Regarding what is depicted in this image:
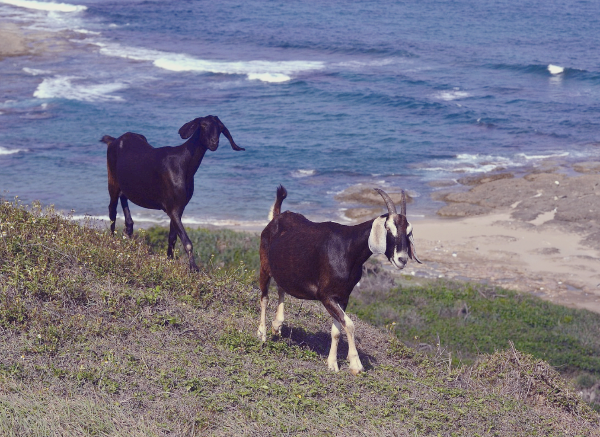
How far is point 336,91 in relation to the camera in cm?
4725

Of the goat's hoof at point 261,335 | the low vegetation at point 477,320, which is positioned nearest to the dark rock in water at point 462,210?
the low vegetation at point 477,320

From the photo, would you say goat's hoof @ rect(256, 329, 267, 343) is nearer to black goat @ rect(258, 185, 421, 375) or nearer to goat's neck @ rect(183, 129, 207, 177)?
black goat @ rect(258, 185, 421, 375)

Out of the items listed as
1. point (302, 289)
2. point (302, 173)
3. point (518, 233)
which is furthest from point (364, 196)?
→ point (302, 289)

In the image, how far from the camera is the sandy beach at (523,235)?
22.8 metres

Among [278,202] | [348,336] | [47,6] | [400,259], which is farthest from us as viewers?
[47,6]

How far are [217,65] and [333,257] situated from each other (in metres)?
47.5

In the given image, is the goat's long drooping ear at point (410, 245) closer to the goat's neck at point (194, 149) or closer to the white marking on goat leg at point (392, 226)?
the white marking on goat leg at point (392, 226)

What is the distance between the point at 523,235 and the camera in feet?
86.8

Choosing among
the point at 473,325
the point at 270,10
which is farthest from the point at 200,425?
the point at 270,10

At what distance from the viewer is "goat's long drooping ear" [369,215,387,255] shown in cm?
831

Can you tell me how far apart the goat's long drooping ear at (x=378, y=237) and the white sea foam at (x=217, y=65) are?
140ft

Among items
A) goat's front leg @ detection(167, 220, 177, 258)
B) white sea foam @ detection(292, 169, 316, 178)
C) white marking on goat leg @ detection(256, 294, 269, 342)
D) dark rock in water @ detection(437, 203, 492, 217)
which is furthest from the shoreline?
white marking on goat leg @ detection(256, 294, 269, 342)

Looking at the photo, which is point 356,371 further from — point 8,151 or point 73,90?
point 73,90

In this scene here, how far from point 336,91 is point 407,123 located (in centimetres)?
724
